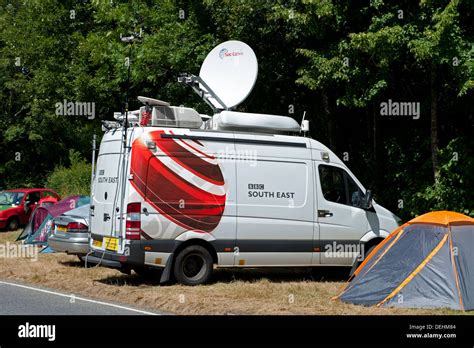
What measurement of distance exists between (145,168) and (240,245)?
2.20 meters

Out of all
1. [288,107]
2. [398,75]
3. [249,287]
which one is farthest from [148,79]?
[249,287]

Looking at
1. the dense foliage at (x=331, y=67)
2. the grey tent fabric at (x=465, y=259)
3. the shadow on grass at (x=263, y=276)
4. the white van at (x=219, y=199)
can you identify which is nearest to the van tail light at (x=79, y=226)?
the shadow on grass at (x=263, y=276)

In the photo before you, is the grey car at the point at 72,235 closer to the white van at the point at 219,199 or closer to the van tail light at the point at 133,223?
the white van at the point at 219,199

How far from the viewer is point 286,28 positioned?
19578mm

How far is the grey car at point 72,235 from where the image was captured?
47.2ft

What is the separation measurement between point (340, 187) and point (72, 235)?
18.2 feet

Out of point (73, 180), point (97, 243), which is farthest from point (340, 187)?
point (73, 180)

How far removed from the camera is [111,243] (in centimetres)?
1204

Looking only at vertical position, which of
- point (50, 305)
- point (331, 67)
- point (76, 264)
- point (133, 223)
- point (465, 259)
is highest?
point (331, 67)

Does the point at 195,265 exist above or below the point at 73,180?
below

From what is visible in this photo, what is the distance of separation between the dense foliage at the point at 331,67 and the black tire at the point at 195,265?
6.32 metres

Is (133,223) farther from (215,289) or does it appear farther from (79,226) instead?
(79,226)

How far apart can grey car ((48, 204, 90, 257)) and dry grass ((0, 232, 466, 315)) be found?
0.42 metres
